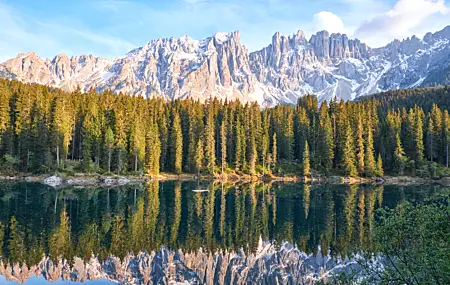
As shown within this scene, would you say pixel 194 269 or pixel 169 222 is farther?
pixel 169 222

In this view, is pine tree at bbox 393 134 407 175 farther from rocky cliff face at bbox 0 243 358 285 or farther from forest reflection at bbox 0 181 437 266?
rocky cliff face at bbox 0 243 358 285

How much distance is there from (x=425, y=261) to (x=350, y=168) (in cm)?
8754

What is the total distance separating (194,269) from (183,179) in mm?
70138

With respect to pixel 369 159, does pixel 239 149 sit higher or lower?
higher

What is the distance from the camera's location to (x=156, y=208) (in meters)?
47.5

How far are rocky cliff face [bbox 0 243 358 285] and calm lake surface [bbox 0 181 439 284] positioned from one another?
29.2 inches

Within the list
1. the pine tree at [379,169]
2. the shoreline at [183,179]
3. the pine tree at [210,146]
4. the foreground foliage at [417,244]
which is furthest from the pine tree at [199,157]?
the foreground foliage at [417,244]

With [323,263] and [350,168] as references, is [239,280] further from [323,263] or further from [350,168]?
[350,168]

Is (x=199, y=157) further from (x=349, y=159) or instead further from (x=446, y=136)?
(x=446, y=136)

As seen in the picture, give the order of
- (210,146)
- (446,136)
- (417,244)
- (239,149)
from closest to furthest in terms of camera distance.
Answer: (417,244) < (446,136) < (210,146) < (239,149)

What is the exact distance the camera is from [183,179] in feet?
312

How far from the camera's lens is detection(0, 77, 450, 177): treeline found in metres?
84.7

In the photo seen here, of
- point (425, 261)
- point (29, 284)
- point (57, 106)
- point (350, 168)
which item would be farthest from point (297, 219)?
point (57, 106)

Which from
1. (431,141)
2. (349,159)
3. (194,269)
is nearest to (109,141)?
(349,159)
